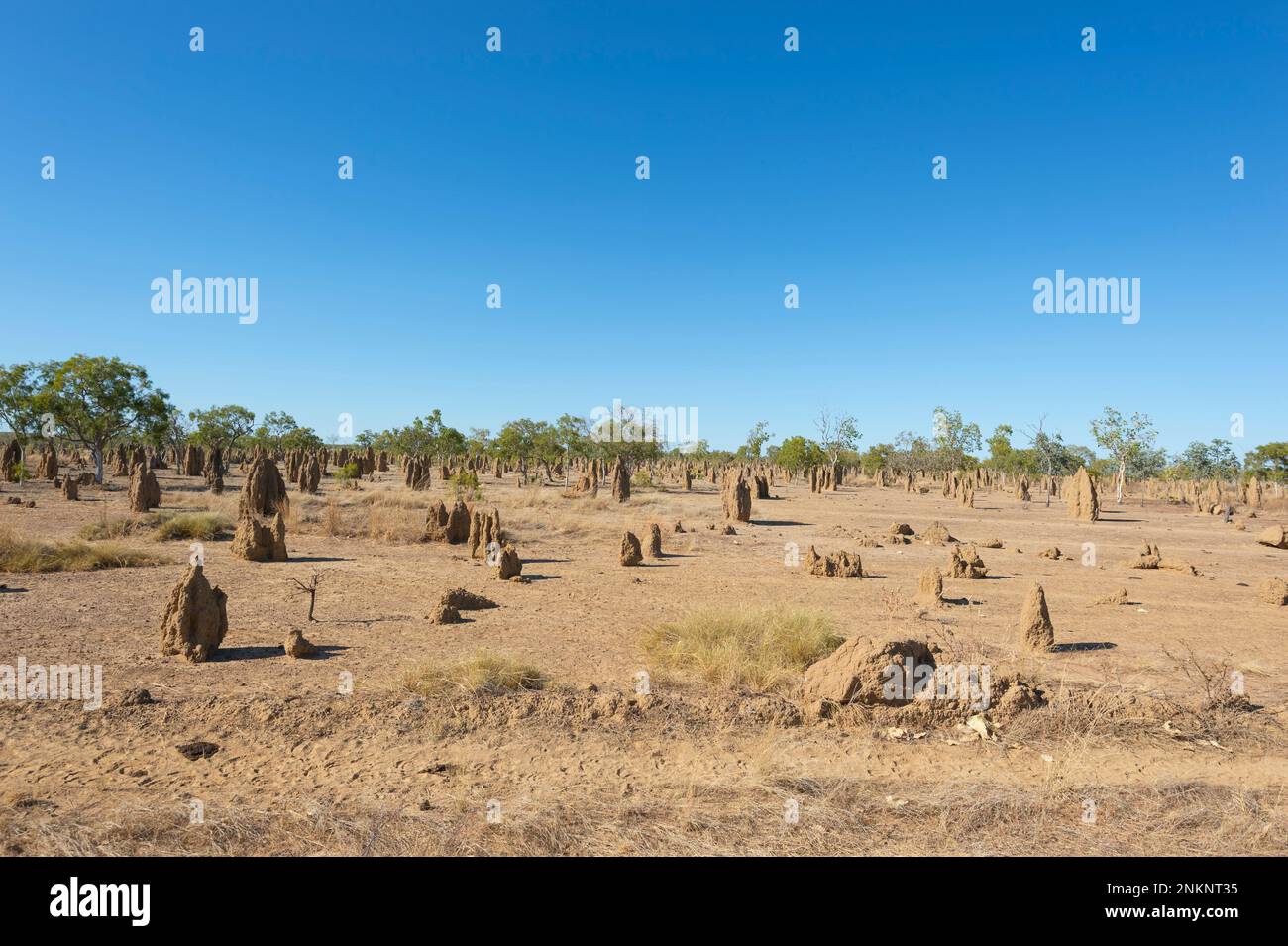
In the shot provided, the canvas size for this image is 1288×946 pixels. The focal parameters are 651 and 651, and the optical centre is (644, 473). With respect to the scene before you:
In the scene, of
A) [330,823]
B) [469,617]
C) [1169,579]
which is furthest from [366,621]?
[1169,579]

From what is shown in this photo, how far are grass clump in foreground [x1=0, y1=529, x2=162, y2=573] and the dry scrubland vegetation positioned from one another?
61 millimetres

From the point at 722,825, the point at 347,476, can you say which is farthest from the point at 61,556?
the point at 347,476

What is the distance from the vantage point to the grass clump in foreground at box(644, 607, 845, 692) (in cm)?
729

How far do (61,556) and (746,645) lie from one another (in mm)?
12778

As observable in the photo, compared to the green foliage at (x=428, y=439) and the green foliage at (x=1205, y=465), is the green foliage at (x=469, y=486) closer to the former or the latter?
the green foliage at (x=428, y=439)

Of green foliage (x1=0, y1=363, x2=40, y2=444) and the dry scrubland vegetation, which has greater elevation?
green foliage (x1=0, y1=363, x2=40, y2=444)

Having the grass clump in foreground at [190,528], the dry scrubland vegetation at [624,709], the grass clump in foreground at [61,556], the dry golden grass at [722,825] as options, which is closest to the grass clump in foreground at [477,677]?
the dry scrubland vegetation at [624,709]

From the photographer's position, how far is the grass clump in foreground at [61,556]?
11.5m

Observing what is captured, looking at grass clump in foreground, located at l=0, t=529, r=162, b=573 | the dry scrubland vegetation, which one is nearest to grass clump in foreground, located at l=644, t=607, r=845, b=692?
the dry scrubland vegetation

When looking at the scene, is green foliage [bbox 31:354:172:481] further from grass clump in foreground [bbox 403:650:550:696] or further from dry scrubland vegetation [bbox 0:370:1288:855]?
grass clump in foreground [bbox 403:650:550:696]

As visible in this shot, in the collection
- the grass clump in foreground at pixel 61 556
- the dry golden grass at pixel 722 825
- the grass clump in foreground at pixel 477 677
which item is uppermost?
the grass clump in foreground at pixel 61 556

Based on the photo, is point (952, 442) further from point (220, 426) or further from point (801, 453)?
point (220, 426)

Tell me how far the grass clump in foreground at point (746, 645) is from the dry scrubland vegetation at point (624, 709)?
0.04 m

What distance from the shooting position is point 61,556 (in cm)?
1209
